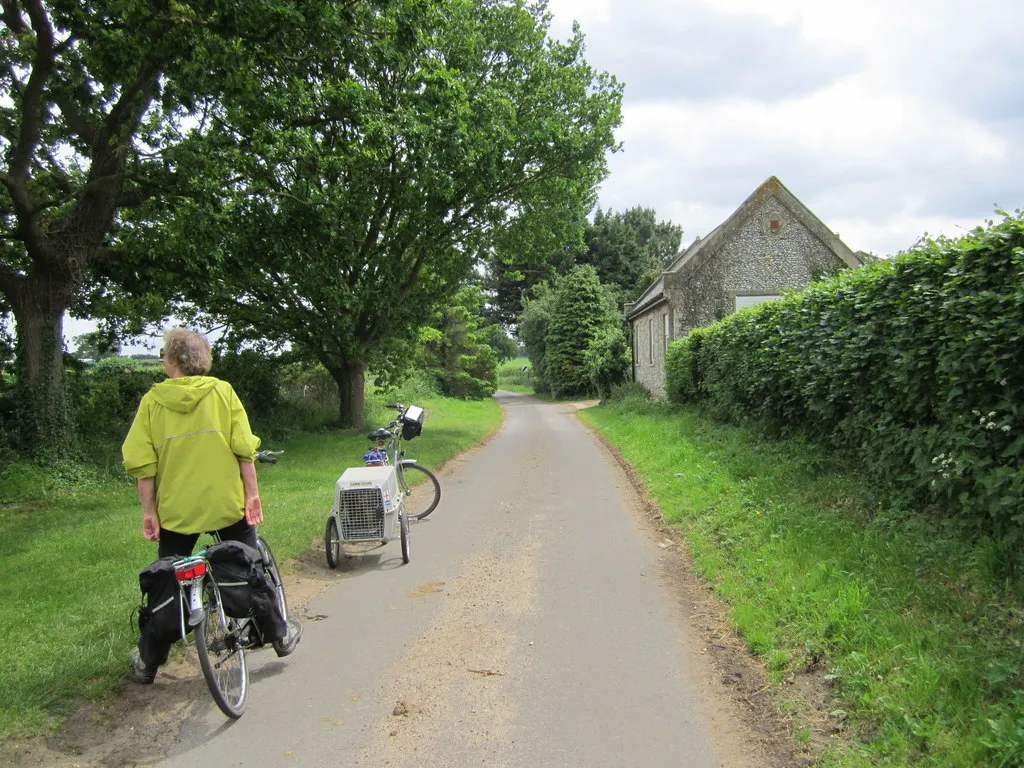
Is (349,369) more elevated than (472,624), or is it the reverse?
(349,369)

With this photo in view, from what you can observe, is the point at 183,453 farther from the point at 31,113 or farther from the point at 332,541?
the point at 31,113

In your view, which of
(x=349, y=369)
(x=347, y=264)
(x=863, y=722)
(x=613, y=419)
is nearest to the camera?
(x=863, y=722)

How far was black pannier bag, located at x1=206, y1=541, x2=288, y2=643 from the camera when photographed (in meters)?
4.10

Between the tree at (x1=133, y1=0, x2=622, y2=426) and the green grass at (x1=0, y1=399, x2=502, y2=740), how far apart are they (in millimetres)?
4458

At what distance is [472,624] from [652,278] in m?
51.3

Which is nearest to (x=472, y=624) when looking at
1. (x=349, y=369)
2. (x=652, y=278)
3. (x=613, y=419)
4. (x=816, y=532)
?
(x=816, y=532)

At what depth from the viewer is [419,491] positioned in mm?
10688

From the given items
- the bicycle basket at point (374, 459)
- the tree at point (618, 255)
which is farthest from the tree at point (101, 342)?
the tree at point (618, 255)

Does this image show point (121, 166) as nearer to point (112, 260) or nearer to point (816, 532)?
point (112, 260)

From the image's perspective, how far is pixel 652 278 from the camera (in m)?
54.5

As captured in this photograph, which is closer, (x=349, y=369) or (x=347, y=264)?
(x=347, y=264)

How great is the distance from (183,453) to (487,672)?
226 centimetres

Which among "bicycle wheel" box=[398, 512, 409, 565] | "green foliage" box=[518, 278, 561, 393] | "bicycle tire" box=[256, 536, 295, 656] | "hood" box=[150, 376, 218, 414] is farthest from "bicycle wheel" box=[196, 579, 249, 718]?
"green foliage" box=[518, 278, 561, 393]

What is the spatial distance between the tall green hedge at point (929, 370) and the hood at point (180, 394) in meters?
4.80
